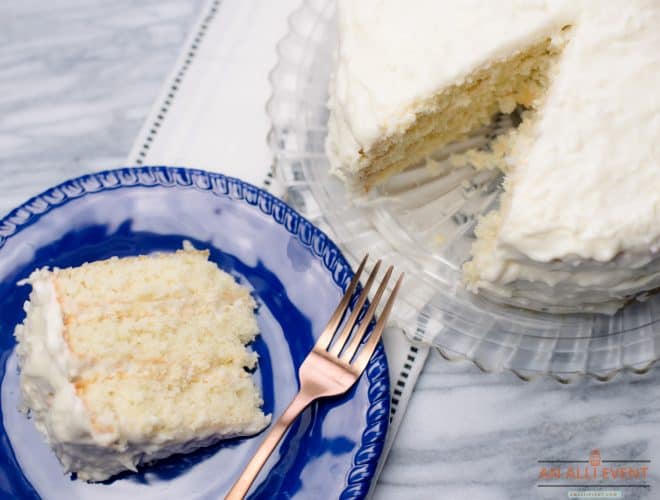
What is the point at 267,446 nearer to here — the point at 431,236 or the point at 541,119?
the point at 431,236

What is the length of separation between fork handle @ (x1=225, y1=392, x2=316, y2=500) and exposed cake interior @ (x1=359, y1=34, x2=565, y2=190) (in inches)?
27.6

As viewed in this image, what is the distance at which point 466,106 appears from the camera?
2439 mm

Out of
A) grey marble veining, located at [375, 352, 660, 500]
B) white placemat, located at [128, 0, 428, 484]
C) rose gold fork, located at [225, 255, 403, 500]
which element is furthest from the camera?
white placemat, located at [128, 0, 428, 484]

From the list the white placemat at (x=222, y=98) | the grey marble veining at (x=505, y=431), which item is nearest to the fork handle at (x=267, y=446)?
the grey marble veining at (x=505, y=431)

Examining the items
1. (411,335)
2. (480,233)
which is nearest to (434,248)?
(480,233)

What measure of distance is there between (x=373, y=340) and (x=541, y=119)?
2.60 ft

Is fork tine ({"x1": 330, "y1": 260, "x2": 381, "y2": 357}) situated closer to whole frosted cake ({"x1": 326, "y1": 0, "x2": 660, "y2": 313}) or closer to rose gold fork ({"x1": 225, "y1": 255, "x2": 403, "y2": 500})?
rose gold fork ({"x1": 225, "y1": 255, "x2": 403, "y2": 500})

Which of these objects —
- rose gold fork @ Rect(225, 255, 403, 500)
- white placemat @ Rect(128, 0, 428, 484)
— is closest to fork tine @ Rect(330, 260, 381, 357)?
rose gold fork @ Rect(225, 255, 403, 500)

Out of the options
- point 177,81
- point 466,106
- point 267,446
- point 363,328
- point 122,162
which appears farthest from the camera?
point 177,81

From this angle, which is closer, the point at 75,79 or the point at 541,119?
the point at 541,119

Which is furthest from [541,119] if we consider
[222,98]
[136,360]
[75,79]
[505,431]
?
[75,79]

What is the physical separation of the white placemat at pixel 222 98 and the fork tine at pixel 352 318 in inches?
20.8

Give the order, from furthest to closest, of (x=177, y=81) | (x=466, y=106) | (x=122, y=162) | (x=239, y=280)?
(x=177, y=81) → (x=122, y=162) → (x=466, y=106) → (x=239, y=280)

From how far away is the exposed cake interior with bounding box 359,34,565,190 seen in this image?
232cm
